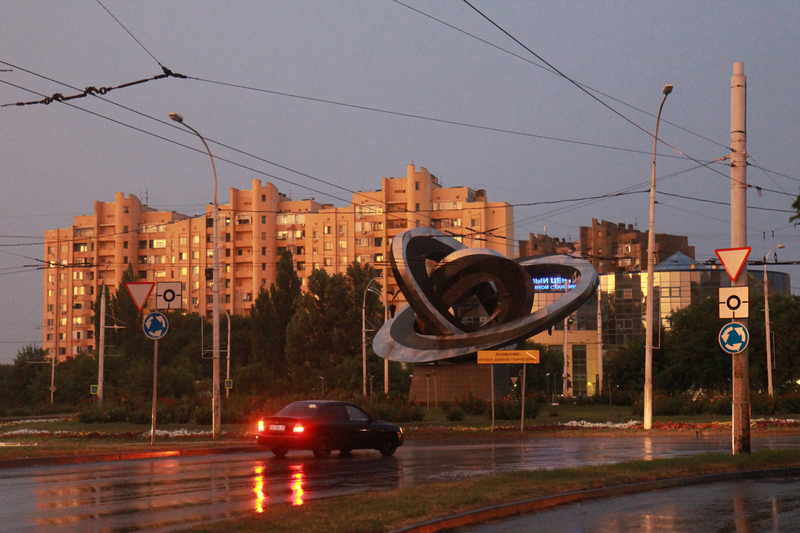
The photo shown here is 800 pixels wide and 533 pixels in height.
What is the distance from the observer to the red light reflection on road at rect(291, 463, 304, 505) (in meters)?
12.3

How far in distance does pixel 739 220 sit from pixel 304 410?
35.2ft

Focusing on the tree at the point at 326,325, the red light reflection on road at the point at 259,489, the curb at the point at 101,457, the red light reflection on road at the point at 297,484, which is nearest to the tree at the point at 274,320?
the tree at the point at 326,325

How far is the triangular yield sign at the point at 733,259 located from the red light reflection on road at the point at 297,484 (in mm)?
8897

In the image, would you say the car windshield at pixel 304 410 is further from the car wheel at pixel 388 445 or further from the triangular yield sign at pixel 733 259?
the triangular yield sign at pixel 733 259

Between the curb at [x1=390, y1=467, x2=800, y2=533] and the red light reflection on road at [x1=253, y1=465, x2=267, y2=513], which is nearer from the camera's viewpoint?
the curb at [x1=390, y1=467, x2=800, y2=533]

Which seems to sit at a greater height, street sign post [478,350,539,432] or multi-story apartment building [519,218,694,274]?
multi-story apartment building [519,218,694,274]

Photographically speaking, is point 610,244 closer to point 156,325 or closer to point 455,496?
point 156,325

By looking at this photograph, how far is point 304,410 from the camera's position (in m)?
20.9

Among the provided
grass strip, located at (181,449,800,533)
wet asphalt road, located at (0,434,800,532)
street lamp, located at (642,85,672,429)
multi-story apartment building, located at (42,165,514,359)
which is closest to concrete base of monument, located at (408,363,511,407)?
street lamp, located at (642,85,672,429)

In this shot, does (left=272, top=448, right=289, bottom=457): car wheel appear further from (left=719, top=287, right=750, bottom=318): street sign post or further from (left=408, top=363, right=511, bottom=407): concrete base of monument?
(left=408, top=363, right=511, bottom=407): concrete base of monument

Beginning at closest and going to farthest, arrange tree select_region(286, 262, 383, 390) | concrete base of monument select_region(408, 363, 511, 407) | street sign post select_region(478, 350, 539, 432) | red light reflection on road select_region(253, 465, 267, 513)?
red light reflection on road select_region(253, 465, 267, 513) < street sign post select_region(478, 350, 539, 432) < concrete base of monument select_region(408, 363, 511, 407) < tree select_region(286, 262, 383, 390)

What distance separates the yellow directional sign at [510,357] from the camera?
1141 inches

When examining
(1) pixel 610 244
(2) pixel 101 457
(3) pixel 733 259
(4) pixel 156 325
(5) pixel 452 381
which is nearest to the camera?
(3) pixel 733 259

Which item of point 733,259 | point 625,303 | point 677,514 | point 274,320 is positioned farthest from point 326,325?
point 677,514
